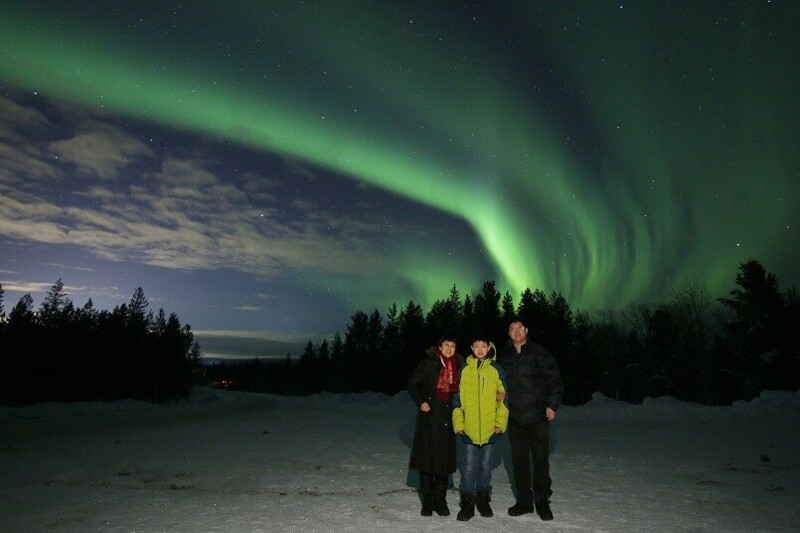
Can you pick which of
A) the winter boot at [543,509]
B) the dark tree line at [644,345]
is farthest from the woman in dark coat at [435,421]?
the dark tree line at [644,345]

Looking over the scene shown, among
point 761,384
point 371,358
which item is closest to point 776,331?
point 761,384

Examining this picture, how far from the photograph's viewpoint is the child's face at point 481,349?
17.6 ft

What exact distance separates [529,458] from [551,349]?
42524 mm

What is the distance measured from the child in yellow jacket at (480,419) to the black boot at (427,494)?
0.38 metres

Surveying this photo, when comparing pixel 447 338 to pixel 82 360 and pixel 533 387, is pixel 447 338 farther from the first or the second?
pixel 82 360

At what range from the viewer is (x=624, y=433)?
14.6 meters

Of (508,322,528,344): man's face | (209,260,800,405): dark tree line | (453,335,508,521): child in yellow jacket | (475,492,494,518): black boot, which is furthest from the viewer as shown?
(209,260,800,405): dark tree line

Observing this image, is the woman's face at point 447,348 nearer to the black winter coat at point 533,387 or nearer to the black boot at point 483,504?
the black winter coat at point 533,387

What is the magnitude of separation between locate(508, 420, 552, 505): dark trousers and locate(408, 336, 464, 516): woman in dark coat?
0.77 metres

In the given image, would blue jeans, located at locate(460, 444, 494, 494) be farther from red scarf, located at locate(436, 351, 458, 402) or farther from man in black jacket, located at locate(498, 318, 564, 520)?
red scarf, located at locate(436, 351, 458, 402)

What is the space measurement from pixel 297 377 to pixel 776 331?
9761 cm

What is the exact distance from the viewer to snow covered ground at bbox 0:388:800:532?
485cm

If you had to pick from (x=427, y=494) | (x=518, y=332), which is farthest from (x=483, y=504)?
(x=518, y=332)

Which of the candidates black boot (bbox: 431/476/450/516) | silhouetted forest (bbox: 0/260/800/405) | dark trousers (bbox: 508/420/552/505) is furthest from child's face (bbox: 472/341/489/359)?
silhouetted forest (bbox: 0/260/800/405)
